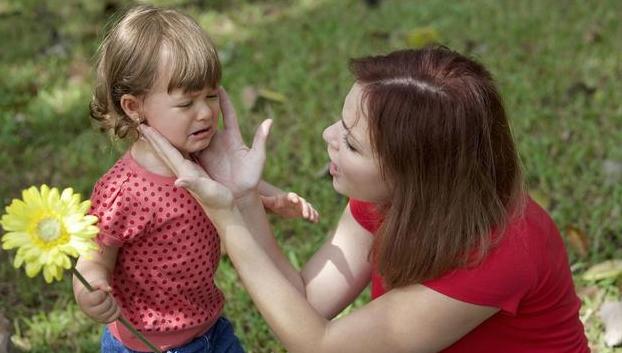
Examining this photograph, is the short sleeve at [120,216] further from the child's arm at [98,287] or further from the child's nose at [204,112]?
the child's nose at [204,112]

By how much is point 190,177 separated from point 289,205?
375 mm

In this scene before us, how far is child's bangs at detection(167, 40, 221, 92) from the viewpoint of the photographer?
171 cm

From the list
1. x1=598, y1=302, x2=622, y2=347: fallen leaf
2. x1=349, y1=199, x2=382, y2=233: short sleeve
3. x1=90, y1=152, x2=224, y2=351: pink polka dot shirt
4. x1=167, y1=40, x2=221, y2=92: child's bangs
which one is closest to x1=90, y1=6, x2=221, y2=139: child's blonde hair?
x1=167, y1=40, x2=221, y2=92: child's bangs

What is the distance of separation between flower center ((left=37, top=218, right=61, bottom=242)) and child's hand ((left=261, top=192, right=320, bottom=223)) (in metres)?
0.67

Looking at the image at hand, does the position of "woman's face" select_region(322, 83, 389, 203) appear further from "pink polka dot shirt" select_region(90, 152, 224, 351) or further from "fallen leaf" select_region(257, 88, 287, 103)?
"fallen leaf" select_region(257, 88, 287, 103)

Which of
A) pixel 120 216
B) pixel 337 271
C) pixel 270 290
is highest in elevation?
pixel 120 216

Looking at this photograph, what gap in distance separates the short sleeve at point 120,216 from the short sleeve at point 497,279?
1.94 ft

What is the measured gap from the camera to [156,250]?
1.79m

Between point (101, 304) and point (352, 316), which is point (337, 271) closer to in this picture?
point (352, 316)

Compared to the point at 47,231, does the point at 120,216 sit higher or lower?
lower

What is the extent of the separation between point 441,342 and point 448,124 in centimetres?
46

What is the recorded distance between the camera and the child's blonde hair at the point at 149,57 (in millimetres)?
1713

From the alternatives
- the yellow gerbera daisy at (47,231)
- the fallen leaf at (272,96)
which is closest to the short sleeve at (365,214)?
the yellow gerbera daisy at (47,231)

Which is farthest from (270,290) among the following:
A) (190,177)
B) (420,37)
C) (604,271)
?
(420,37)
